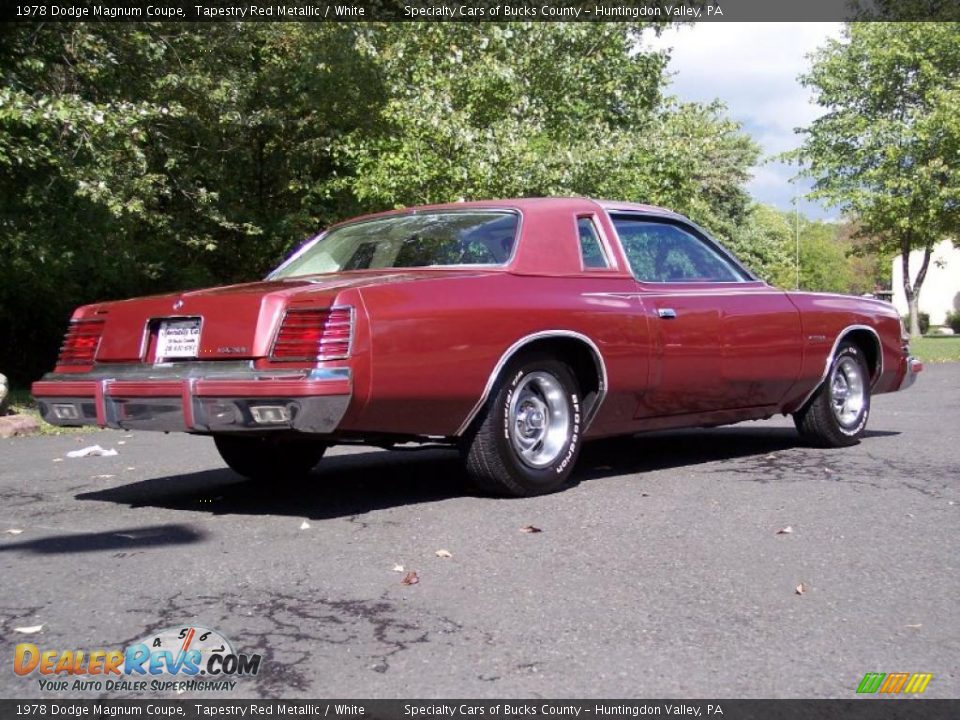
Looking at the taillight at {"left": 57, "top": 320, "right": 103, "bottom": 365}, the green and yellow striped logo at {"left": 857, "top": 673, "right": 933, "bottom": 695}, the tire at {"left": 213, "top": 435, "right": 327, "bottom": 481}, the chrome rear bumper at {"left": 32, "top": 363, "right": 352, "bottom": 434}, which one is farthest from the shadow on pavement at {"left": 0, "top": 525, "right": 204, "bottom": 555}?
the green and yellow striped logo at {"left": 857, "top": 673, "right": 933, "bottom": 695}

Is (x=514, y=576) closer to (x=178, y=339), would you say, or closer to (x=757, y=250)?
(x=178, y=339)

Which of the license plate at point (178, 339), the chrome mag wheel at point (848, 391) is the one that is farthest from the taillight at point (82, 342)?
the chrome mag wheel at point (848, 391)

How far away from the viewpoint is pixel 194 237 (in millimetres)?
19953

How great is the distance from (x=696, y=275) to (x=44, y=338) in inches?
725

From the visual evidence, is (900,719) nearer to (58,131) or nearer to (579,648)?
(579,648)

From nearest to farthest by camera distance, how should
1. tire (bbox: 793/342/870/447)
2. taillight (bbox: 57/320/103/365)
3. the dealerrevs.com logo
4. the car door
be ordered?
the dealerrevs.com logo
taillight (bbox: 57/320/103/365)
the car door
tire (bbox: 793/342/870/447)

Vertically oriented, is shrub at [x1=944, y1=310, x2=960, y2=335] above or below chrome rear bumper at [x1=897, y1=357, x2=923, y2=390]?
below

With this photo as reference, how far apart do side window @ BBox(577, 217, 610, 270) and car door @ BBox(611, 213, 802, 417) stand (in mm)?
217

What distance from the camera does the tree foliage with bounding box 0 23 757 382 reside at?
49.4ft

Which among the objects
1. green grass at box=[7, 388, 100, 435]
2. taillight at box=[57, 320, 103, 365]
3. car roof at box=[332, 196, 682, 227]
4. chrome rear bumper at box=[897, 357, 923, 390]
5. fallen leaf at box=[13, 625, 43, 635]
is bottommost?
green grass at box=[7, 388, 100, 435]

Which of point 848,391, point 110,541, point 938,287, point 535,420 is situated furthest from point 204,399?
point 938,287

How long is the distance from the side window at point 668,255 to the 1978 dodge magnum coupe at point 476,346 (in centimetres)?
1

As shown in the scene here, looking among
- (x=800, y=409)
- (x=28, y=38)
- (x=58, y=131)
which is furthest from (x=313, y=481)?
(x=28, y=38)

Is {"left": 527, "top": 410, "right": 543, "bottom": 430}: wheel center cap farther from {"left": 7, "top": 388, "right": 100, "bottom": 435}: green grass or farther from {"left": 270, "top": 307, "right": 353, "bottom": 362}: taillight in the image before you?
{"left": 7, "top": 388, "right": 100, "bottom": 435}: green grass
